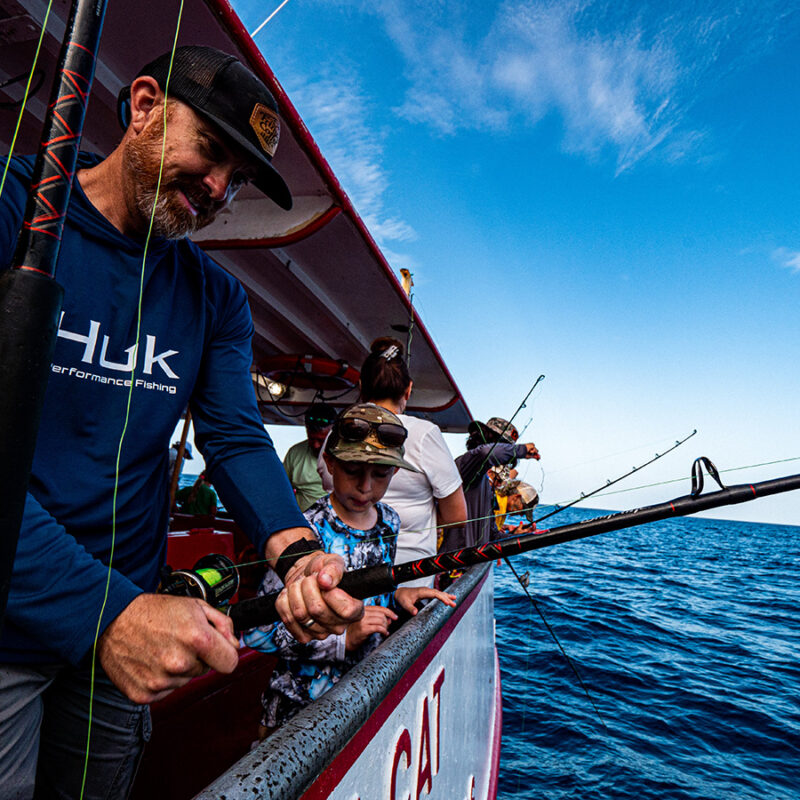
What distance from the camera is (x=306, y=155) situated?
209 cm

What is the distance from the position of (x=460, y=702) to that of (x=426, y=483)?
0.99 metres

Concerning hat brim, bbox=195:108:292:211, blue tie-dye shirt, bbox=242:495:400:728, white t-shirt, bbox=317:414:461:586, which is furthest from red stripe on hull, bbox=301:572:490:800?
hat brim, bbox=195:108:292:211

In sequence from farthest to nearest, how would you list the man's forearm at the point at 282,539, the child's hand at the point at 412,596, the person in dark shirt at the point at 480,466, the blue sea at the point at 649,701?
the blue sea at the point at 649,701, the person in dark shirt at the point at 480,466, the child's hand at the point at 412,596, the man's forearm at the point at 282,539

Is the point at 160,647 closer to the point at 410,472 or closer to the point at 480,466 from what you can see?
the point at 410,472

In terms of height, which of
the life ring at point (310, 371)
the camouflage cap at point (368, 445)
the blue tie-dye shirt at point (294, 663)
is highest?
the life ring at point (310, 371)

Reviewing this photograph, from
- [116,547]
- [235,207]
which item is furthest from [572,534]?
[235,207]

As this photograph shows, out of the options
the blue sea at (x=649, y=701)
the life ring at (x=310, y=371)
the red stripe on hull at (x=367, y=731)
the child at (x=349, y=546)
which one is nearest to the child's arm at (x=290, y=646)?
the child at (x=349, y=546)

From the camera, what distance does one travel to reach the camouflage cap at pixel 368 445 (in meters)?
1.97

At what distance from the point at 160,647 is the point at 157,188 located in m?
0.94

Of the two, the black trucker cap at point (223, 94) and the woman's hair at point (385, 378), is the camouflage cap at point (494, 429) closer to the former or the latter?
the woman's hair at point (385, 378)

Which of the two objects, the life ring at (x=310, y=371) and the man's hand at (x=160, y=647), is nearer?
the man's hand at (x=160, y=647)

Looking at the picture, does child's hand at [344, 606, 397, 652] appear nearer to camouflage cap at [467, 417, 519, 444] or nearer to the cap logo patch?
the cap logo patch

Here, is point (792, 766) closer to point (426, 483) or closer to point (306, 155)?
point (426, 483)

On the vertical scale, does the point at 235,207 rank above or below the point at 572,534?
above
